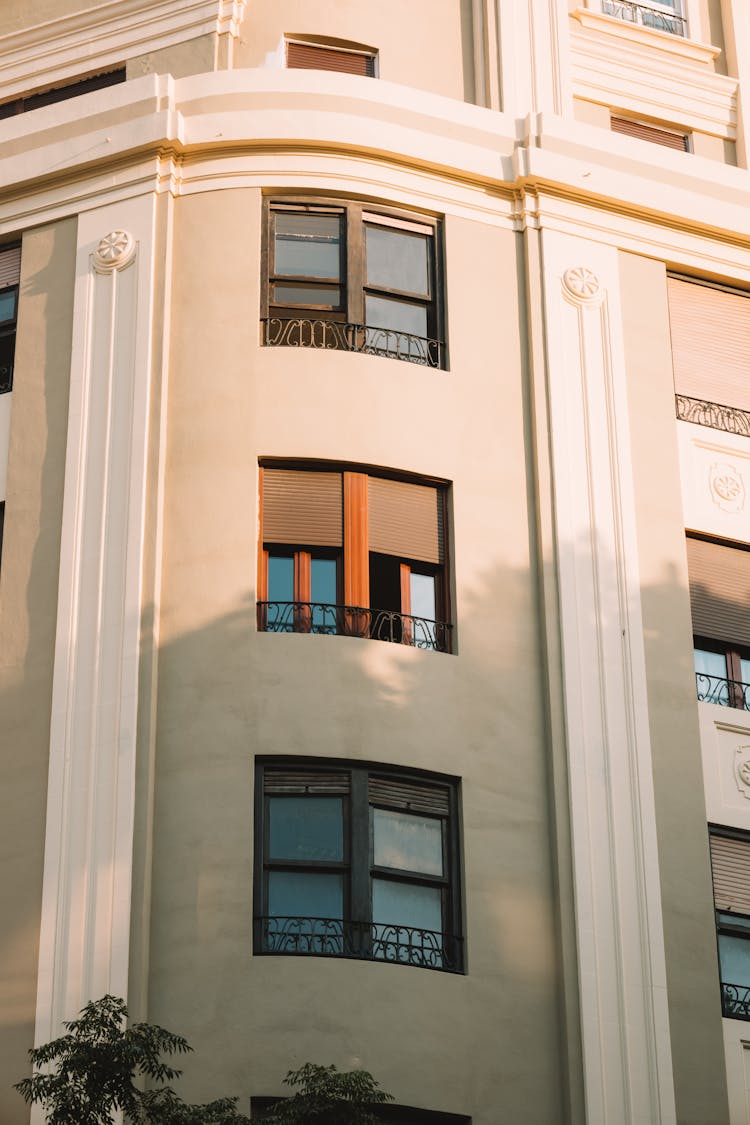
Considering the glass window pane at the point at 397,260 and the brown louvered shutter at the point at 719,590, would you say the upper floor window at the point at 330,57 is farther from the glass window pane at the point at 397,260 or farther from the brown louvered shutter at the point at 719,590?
the brown louvered shutter at the point at 719,590

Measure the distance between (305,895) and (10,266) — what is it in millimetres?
8427

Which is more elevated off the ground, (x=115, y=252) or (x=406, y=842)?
(x=115, y=252)

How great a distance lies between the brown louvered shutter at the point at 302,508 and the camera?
21062 mm

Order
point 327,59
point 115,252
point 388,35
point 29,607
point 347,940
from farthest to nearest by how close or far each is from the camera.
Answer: point 388,35 → point 327,59 → point 115,252 → point 29,607 → point 347,940

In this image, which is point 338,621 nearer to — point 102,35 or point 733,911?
point 733,911

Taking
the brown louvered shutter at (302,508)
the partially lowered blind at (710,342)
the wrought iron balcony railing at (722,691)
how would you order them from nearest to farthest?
1. the brown louvered shutter at (302,508)
2. the wrought iron balcony railing at (722,691)
3. the partially lowered blind at (710,342)

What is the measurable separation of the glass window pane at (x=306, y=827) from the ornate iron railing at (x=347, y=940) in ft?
2.16

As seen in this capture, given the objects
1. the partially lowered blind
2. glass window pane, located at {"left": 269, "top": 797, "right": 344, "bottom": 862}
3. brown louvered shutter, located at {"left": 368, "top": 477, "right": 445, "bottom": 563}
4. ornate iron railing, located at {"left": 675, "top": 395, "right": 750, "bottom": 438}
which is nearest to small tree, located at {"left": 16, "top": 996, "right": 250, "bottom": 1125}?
glass window pane, located at {"left": 269, "top": 797, "right": 344, "bottom": 862}

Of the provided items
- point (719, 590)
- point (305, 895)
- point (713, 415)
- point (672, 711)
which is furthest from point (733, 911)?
point (713, 415)

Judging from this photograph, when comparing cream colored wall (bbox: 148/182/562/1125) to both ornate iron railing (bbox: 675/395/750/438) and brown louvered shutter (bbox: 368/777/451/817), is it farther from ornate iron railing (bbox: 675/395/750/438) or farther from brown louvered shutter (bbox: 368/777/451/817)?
ornate iron railing (bbox: 675/395/750/438)

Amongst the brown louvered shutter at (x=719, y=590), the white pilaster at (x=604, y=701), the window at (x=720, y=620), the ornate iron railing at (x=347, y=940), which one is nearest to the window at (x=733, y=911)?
the white pilaster at (x=604, y=701)

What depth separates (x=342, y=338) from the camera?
872 inches

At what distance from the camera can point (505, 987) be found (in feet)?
63.9

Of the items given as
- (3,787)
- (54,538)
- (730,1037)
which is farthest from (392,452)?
(730,1037)
